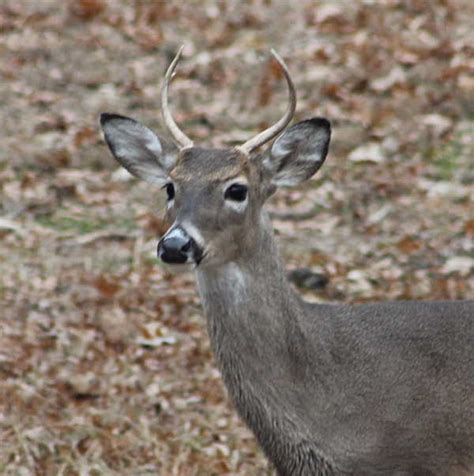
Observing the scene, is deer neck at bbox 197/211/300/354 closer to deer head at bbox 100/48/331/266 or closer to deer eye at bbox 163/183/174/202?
deer head at bbox 100/48/331/266

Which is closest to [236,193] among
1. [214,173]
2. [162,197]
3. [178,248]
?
[214,173]

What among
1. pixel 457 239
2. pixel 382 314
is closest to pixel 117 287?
pixel 457 239

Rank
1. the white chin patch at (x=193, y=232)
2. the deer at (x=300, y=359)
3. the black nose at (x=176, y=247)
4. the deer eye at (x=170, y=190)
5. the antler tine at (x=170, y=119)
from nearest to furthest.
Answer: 1. the black nose at (x=176, y=247)
2. the white chin patch at (x=193, y=232)
3. the deer at (x=300, y=359)
4. the deer eye at (x=170, y=190)
5. the antler tine at (x=170, y=119)

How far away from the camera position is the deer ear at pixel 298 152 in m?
5.95

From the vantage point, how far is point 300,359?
225 inches

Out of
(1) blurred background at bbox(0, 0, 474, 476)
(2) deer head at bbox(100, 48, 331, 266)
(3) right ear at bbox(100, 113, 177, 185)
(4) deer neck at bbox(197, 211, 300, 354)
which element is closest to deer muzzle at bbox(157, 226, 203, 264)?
(2) deer head at bbox(100, 48, 331, 266)

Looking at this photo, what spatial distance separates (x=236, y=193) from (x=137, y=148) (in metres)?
0.78

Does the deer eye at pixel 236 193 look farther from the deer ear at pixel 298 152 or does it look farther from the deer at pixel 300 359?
the deer ear at pixel 298 152

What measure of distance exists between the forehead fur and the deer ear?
10.0 inches

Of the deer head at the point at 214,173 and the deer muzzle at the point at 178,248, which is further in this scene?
the deer head at the point at 214,173

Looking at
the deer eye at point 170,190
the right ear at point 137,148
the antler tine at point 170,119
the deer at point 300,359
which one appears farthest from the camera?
the right ear at point 137,148

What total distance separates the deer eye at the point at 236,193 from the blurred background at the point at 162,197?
6.31ft

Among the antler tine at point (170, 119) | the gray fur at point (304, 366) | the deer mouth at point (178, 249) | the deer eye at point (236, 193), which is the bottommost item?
the gray fur at point (304, 366)

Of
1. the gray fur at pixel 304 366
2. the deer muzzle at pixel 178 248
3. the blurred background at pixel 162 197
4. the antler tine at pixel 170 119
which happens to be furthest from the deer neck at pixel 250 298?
the blurred background at pixel 162 197
